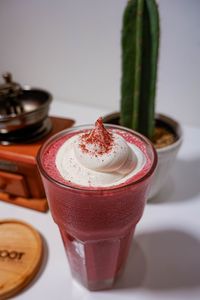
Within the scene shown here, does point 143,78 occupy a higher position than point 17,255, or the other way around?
point 143,78

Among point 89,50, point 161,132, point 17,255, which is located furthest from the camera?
point 89,50

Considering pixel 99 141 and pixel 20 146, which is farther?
pixel 20 146

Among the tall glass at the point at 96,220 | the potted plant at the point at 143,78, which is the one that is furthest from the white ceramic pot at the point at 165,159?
the tall glass at the point at 96,220

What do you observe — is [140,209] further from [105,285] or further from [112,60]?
[112,60]

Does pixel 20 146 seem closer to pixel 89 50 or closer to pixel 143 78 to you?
pixel 143 78

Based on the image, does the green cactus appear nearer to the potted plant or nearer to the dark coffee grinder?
the potted plant

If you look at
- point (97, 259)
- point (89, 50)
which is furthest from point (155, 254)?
point (89, 50)

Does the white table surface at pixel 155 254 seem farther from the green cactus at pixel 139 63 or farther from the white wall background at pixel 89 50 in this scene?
the white wall background at pixel 89 50
